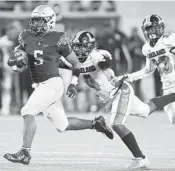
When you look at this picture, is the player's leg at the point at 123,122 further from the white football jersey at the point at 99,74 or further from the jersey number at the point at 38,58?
the jersey number at the point at 38,58

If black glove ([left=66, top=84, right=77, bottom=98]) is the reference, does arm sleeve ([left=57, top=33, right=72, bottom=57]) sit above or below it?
above

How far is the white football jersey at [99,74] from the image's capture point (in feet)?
26.3

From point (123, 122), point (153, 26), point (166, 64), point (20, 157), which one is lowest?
point (20, 157)

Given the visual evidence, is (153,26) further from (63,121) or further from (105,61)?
(63,121)

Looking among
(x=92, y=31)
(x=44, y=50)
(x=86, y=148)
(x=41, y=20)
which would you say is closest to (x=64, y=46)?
(x=44, y=50)

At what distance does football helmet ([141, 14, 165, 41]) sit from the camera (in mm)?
8273

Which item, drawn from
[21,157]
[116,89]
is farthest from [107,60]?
[21,157]

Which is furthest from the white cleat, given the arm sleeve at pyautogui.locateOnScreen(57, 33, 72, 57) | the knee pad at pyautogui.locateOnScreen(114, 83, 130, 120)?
the arm sleeve at pyautogui.locateOnScreen(57, 33, 72, 57)

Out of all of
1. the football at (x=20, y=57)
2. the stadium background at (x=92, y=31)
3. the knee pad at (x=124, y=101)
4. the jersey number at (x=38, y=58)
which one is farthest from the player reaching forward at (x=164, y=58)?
the stadium background at (x=92, y=31)

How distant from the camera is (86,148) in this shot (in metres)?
9.40

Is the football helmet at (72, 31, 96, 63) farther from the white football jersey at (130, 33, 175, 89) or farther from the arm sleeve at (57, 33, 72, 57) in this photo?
the white football jersey at (130, 33, 175, 89)

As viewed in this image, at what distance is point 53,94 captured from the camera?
301 inches

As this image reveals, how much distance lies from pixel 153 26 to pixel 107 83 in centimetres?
76

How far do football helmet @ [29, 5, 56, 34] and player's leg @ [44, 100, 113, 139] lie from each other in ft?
2.39
